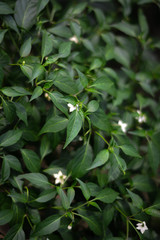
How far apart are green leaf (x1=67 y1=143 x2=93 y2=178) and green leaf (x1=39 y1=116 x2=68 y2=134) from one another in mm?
162

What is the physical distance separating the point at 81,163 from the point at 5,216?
44cm

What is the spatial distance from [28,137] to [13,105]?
217 millimetres

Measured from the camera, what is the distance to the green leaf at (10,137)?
105 centimetres

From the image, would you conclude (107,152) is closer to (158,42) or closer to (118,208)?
(118,208)

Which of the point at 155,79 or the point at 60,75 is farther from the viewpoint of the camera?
the point at 155,79

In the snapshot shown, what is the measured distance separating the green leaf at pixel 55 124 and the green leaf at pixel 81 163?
16cm

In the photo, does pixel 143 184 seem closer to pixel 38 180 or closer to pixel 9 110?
pixel 38 180

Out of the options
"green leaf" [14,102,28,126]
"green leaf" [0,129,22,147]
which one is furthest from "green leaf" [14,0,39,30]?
"green leaf" [0,129,22,147]

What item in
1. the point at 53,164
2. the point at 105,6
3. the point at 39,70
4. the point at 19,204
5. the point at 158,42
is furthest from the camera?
the point at 105,6

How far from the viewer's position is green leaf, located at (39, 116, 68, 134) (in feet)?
3.38

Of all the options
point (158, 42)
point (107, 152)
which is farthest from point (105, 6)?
point (107, 152)

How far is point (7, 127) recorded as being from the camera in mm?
1144

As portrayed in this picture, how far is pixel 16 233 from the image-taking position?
105 cm

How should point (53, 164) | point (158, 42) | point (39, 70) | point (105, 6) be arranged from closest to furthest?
point (39, 70) → point (53, 164) → point (158, 42) → point (105, 6)
